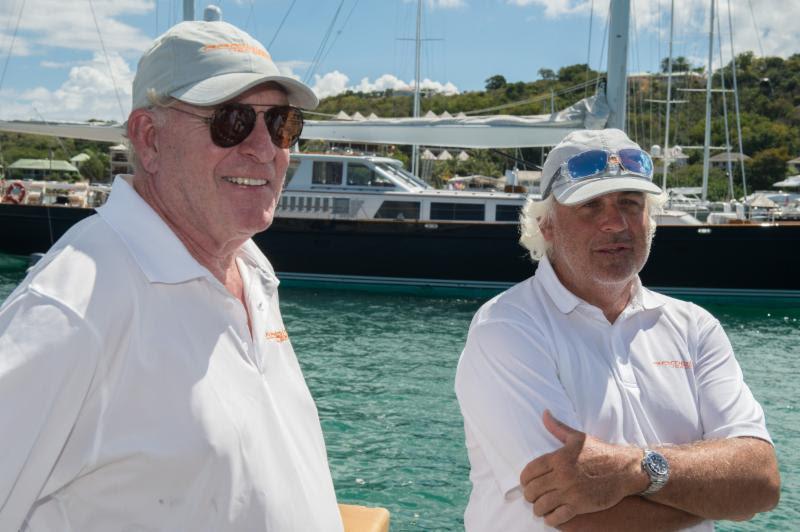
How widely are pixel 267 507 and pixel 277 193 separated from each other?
0.67 meters

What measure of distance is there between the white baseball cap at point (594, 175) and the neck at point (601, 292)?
220mm

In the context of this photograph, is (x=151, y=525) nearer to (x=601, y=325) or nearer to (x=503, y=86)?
(x=601, y=325)

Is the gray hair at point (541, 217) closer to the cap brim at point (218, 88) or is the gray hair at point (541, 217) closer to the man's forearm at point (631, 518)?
the man's forearm at point (631, 518)

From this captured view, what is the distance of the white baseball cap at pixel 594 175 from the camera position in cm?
236

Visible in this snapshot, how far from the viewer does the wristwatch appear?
1.96 meters

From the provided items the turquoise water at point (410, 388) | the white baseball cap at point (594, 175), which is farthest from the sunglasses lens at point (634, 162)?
the turquoise water at point (410, 388)

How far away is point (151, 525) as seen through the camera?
1.43 meters

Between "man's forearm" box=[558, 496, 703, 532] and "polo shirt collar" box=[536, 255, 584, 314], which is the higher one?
"polo shirt collar" box=[536, 255, 584, 314]

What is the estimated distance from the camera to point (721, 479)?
205 cm

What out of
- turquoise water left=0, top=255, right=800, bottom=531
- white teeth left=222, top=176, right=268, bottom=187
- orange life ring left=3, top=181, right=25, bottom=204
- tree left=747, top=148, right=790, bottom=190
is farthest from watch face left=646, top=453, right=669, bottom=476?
tree left=747, top=148, right=790, bottom=190

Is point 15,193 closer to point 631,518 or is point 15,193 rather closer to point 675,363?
point 675,363

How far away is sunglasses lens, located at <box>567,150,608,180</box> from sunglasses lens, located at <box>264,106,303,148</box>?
2.93 ft

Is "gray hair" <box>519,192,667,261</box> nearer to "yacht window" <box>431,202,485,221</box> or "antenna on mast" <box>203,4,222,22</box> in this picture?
"antenna on mast" <box>203,4,222,22</box>

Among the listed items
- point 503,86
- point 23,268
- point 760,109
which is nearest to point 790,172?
point 760,109
